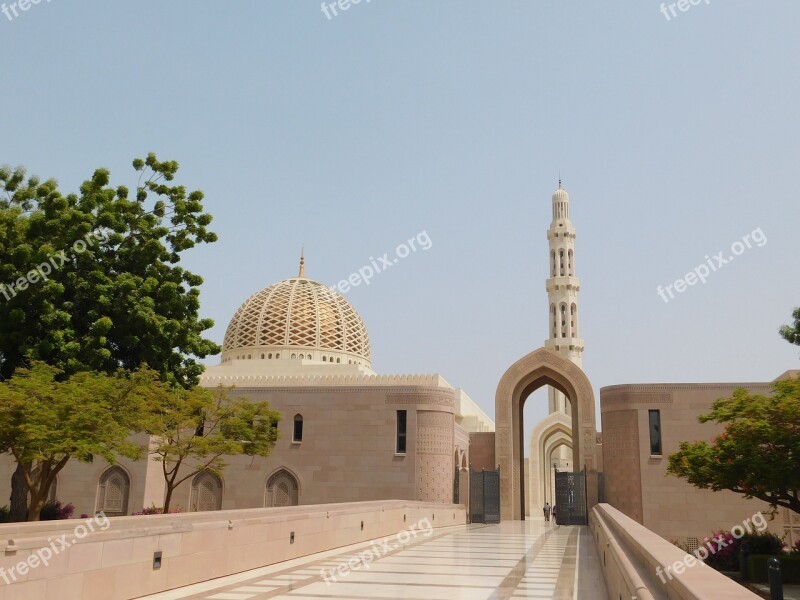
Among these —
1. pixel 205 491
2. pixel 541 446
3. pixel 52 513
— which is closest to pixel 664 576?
pixel 52 513

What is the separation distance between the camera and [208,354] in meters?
17.9

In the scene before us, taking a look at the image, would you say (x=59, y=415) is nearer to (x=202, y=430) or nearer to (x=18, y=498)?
(x=18, y=498)

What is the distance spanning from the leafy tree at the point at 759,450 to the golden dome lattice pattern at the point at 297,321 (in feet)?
71.2

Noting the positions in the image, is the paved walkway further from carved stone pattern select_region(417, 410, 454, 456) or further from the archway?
the archway

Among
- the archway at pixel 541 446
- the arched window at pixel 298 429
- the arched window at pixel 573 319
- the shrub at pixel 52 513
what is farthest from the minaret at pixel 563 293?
the shrub at pixel 52 513

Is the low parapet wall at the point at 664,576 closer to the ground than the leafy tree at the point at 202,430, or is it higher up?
closer to the ground

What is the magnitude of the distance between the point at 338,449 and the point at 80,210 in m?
12.7

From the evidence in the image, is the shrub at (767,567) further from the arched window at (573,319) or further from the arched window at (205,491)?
the arched window at (573,319)

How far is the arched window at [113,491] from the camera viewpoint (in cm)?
2466

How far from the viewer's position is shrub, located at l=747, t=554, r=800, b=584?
48.4 ft

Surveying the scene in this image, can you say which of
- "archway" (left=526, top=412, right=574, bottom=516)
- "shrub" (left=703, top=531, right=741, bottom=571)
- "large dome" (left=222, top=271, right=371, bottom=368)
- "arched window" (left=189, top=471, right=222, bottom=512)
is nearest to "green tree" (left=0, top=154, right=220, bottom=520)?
"arched window" (left=189, top=471, right=222, bottom=512)

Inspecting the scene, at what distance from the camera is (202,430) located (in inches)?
912

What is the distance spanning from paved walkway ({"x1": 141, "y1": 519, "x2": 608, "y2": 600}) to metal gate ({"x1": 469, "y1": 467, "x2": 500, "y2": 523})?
428 inches

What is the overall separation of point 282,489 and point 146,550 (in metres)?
18.3
